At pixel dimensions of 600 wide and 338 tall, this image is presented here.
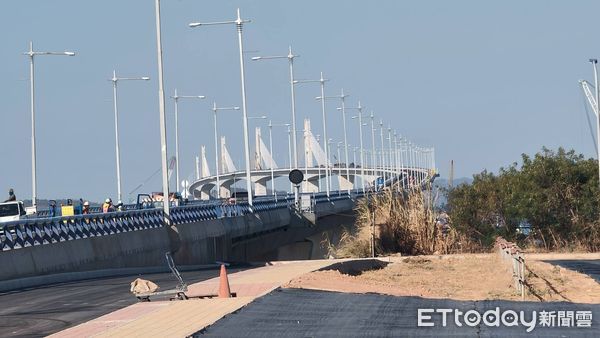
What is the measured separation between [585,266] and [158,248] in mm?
16713

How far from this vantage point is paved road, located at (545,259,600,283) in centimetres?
3195

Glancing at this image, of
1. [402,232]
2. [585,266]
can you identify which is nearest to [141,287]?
[585,266]

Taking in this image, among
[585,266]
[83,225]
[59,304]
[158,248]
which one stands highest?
[83,225]

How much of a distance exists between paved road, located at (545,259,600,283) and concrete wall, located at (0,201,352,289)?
13.8 m

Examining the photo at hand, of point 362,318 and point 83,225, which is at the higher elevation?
point 83,225

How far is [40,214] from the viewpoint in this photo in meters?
59.3

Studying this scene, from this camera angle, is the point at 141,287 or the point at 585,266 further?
the point at 585,266

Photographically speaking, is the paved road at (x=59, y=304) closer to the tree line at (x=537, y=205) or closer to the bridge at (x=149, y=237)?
the bridge at (x=149, y=237)

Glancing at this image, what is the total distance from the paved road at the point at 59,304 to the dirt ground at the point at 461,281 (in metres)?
3.67

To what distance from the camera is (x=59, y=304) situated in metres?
24.9

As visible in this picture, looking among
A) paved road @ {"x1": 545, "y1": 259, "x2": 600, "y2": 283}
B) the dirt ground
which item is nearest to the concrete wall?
the dirt ground

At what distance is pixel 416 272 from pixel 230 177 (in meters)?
153

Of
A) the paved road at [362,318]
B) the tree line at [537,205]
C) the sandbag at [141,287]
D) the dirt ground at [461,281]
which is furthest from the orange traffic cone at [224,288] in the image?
the tree line at [537,205]

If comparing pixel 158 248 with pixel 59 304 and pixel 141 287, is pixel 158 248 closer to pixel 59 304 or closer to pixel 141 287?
pixel 59 304
